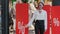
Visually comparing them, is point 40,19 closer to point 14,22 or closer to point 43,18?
point 43,18

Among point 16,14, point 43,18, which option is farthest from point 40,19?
point 16,14

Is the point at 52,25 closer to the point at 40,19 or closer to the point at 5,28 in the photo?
the point at 40,19

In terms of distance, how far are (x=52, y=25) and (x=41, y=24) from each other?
0.49 feet

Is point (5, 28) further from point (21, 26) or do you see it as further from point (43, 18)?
point (43, 18)

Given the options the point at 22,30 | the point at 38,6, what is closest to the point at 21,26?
the point at 22,30

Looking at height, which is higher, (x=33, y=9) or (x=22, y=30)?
(x=33, y=9)

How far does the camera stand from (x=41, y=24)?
441 cm

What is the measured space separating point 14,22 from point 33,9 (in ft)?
0.96

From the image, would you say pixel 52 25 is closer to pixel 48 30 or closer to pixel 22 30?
pixel 48 30

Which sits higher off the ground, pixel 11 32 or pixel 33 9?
pixel 33 9

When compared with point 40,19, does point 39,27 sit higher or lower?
lower

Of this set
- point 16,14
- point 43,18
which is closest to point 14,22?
point 16,14

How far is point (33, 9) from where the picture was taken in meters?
4.39

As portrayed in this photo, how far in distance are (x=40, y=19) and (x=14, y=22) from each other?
33 centimetres
